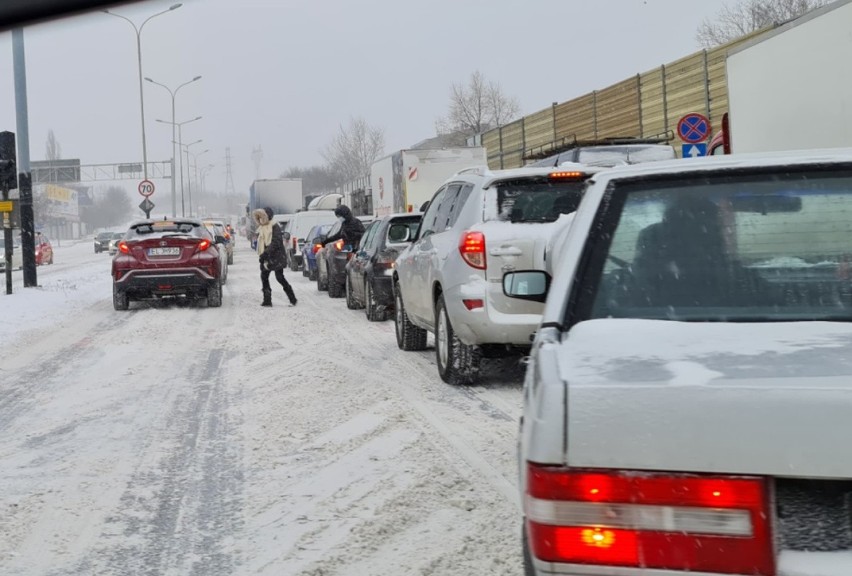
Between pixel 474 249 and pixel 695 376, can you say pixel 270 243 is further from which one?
pixel 695 376

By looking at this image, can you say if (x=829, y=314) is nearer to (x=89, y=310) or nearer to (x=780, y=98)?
(x=780, y=98)

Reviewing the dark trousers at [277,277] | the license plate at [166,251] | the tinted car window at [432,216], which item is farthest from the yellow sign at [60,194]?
the tinted car window at [432,216]

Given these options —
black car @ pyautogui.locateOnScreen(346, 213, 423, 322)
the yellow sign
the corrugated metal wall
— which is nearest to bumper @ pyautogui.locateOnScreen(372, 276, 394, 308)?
black car @ pyautogui.locateOnScreen(346, 213, 423, 322)

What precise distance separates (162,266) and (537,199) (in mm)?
10346

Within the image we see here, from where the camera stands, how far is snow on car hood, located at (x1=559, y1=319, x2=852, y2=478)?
217 centimetres

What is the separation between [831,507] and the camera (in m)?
2.19

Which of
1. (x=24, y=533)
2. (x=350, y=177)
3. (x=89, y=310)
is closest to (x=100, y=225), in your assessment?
(x=350, y=177)

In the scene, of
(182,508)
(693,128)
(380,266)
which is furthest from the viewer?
(693,128)

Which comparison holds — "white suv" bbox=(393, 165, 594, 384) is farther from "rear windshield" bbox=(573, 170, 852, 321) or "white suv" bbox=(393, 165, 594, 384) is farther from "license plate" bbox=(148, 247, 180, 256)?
"license plate" bbox=(148, 247, 180, 256)

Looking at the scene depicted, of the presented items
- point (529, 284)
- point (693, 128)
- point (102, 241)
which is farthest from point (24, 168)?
point (102, 241)

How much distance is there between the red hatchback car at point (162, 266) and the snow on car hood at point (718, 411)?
1530 cm

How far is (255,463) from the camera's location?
5977 mm

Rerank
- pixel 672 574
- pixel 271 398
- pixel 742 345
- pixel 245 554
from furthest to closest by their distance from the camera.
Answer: pixel 271 398 < pixel 245 554 < pixel 742 345 < pixel 672 574

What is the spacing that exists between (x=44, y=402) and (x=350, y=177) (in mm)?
93135
